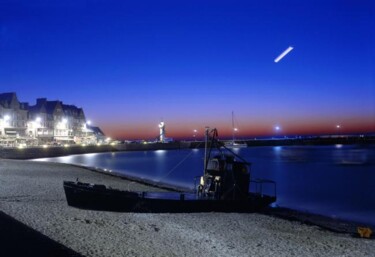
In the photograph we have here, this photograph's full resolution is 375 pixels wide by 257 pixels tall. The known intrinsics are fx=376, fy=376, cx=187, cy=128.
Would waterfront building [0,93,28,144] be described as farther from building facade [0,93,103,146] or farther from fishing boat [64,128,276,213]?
fishing boat [64,128,276,213]

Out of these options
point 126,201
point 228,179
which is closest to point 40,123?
point 228,179

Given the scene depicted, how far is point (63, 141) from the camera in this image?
13400 cm

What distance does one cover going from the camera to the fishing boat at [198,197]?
18188 millimetres

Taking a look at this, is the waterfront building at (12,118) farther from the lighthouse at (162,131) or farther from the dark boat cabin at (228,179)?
the dark boat cabin at (228,179)

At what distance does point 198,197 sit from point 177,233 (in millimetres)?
5951

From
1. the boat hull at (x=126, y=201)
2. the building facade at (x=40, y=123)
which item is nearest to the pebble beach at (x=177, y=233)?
the boat hull at (x=126, y=201)

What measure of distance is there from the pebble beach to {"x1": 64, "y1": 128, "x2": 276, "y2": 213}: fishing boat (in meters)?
0.47

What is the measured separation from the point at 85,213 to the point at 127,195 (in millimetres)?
2125

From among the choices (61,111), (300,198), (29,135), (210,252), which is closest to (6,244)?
(210,252)

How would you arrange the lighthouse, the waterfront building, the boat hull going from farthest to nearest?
1. the lighthouse
2. the waterfront building
3. the boat hull

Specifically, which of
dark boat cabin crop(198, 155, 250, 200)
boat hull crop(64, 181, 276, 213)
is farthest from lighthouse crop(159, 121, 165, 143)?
boat hull crop(64, 181, 276, 213)

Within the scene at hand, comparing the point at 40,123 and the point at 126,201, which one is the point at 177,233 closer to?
the point at 126,201

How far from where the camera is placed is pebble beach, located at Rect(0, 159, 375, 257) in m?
12.9

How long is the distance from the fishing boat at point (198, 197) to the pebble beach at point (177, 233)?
47 centimetres
